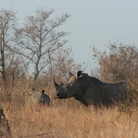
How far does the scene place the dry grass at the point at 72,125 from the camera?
24.0 feet

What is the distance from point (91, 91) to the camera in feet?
40.9

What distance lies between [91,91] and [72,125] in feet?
12.0

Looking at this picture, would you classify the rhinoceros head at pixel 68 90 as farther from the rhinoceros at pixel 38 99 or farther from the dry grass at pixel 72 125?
the dry grass at pixel 72 125

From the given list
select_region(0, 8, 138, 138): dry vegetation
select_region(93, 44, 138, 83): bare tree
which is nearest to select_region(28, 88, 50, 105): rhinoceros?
select_region(0, 8, 138, 138): dry vegetation

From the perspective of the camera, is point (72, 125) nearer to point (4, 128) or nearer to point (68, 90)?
point (4, 128)

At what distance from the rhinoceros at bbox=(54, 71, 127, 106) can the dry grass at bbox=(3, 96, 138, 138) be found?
1506 millimetres

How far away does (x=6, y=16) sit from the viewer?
29172 mm

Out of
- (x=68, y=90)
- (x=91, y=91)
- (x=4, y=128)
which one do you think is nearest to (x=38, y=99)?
(x=68, y=90)

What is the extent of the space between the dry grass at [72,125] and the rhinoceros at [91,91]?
59.3 inches

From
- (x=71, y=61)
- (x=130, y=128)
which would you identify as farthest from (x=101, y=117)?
(x=71, y=61)

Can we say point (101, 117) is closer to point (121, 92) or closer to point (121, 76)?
point (121, 92)

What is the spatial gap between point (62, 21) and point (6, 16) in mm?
9629

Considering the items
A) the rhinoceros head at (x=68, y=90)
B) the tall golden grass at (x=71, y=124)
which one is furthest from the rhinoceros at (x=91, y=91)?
the tall golden grass at (x=71, y=124)

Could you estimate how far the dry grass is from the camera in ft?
24.0
